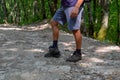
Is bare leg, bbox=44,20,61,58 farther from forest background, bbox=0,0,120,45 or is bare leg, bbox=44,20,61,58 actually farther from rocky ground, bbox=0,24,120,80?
forest background, bbox=0,0,120,45

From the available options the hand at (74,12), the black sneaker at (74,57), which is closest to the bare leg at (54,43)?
the black sneaker at (74,57)

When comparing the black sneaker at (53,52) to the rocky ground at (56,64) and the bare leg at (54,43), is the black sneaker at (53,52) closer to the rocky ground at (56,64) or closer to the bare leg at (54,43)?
the bare leg at (54,43)

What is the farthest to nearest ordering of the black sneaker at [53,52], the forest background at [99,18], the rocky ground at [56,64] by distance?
the forest background at [99,18] → the black sneaker at [53,52] → the rocky ground at [56,64]

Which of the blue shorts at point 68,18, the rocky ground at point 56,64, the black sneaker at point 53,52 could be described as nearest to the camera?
the rocky ground at point 56,64

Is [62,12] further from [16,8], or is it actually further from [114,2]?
[16,8]

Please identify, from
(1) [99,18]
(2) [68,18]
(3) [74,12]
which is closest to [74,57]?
(2) [68,18]

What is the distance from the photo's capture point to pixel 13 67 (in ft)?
20.6

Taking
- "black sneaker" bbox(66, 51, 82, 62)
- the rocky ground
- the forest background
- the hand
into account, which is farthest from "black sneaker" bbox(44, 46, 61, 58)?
the forest background

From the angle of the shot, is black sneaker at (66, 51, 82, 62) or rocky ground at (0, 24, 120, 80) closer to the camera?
rocky ground at (0, 24, 120, 80)

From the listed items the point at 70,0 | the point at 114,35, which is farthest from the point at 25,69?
the point at 114,35

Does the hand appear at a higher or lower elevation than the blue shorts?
higher

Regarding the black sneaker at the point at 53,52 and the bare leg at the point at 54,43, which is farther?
the black sneaker at the point at 53,52

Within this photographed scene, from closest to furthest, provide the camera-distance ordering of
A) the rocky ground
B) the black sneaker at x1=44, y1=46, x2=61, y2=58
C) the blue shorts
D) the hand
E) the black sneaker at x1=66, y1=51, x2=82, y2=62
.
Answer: the rocky ground < the hand < the blue shorts < the black sneaker at x1=66, y1=51, x2=82, y2=62 < the black sneaker at x1=44, y1=46, x2=61, y2=58

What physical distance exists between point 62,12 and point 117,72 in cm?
172
